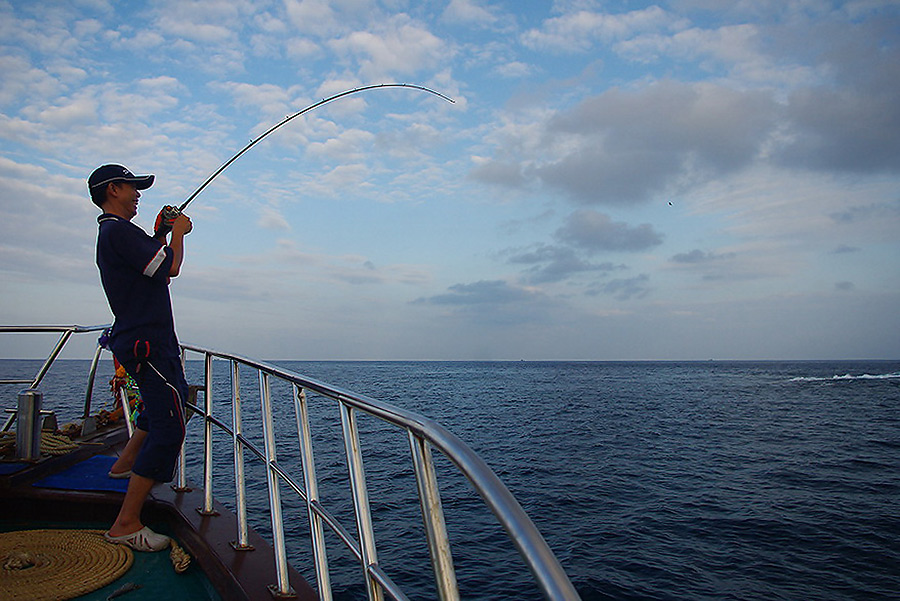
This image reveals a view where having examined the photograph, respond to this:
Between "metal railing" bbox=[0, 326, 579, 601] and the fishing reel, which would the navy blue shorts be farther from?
the fishing reel

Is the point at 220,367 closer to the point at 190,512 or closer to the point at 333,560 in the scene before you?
the point at 333,560

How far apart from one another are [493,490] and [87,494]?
3.47 meters

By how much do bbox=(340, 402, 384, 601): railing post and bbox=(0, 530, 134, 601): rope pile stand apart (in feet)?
5.91

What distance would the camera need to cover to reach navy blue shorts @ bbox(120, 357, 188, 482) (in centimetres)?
280

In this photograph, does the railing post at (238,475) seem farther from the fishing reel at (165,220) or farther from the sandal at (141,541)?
the fishing reel at (165,220)

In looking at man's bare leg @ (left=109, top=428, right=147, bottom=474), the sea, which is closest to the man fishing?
man's bare leg @ (left=109, top=428, right=147, bottom=474)

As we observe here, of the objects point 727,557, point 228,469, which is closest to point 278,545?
point 727,557

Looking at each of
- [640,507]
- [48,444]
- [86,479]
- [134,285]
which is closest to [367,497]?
[134,285]

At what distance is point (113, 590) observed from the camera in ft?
8.46

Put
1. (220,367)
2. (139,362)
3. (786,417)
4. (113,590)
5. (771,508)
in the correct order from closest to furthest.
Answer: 1. (113,590)
2. (139,362)
3. (771,508)
4. (786,417)
5. (220,367)

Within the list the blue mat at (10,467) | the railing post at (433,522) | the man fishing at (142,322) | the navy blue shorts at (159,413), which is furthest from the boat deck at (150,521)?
the railing post at (433,522)

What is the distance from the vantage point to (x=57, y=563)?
280 cm

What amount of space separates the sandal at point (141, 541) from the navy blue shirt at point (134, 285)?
0.94 m

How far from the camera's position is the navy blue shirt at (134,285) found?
8.86ft
